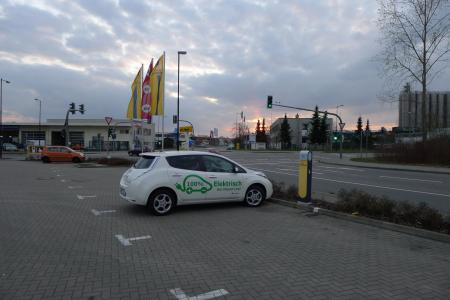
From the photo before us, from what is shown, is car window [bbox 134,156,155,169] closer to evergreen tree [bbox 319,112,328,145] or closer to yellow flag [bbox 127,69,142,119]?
yellow flag [bbox 127,69,142,119]

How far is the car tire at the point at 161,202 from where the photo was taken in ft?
28.1

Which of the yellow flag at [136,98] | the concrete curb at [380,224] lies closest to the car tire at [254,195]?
the concrete curb at [380,224]

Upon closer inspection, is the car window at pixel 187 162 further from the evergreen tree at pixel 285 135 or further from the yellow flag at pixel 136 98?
the evergreen tree at pixel 285 135

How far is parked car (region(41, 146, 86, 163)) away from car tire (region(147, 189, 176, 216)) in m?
27.1

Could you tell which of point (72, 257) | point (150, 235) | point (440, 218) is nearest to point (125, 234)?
point (150, 235)

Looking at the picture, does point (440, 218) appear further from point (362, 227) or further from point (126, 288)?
point (126, 288)

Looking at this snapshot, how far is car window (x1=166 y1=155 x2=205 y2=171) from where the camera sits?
892cm

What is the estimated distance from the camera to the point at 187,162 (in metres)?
9.08

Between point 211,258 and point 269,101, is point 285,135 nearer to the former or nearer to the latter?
point 269,101

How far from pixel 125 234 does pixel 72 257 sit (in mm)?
1503

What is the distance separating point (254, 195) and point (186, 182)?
6.50 feet

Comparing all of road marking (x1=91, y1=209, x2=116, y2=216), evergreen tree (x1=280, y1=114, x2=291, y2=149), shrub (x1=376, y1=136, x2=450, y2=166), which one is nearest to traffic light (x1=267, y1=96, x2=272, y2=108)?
shrub (x1=376, y1=136, x2=450, y2=166)

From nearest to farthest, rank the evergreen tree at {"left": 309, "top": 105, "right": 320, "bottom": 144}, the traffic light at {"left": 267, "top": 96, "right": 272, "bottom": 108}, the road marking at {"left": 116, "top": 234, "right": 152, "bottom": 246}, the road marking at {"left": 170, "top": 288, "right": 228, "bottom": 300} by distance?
the road marking at {"left": 170, "top": 288, "right": 228, "bottom": 300} → the road marking at {"left": 116, "top": 234, "right": 152, "bottom": 246} → the traffic light at {"left": 267, "top": 96, "right": 272, "bottom": 108} → the evergreen tree at {"left": 309, "top": 105, "right": 320, "bottom": 144}

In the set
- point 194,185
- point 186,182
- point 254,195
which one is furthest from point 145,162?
point 254,195
